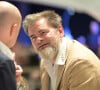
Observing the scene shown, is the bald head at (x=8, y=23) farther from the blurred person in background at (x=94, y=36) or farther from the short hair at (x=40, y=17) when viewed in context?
the blurred person in background at (x=94, y=36)

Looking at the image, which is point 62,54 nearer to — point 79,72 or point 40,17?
point 79,72

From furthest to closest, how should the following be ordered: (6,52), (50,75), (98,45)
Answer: (98,45) < (50,75) < (6,52)

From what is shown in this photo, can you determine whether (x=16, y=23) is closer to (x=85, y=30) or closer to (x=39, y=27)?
(x=39, y=27)

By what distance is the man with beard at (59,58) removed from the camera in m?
2.66

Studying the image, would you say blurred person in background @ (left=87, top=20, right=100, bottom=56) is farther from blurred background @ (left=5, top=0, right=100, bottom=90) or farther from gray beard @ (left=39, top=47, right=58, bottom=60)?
gray beard @ (left=39, top=47, right=58, bottom=60)

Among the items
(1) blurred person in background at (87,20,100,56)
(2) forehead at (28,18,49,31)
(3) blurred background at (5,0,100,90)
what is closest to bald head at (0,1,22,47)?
(2) forehead at (28,18,49,31)

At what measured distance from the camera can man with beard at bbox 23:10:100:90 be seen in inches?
105

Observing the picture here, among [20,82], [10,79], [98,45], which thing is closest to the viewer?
[10,79]

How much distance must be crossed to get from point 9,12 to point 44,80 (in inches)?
30.5

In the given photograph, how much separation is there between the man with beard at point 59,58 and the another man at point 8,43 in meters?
0.47

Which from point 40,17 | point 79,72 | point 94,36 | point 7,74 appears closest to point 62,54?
point 79,72

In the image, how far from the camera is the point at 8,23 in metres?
2.28

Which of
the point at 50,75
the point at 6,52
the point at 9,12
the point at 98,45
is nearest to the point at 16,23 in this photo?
the point at 9,12

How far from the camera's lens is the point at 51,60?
Answer: 286 centimetres
